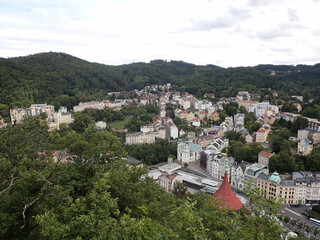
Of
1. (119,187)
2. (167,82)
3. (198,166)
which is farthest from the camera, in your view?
(167,82)

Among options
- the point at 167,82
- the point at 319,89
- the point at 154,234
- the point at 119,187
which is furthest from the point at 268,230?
the point at 167,82

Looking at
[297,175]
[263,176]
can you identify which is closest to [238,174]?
[263,176]

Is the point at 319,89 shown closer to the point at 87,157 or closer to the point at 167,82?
the point at 167,82

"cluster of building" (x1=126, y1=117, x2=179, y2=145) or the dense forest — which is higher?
the dense forest

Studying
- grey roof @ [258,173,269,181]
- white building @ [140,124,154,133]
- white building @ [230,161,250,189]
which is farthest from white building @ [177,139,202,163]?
white building @ [140,124,154,133]

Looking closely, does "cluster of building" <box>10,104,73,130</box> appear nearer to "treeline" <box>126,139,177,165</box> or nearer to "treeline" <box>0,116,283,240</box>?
"treeline" <box>126,139,177,165</box>

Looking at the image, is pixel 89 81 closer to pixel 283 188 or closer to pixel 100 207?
pixel 283 188

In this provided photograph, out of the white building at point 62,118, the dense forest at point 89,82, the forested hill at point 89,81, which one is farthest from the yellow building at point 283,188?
the forested hill at point 89,81
